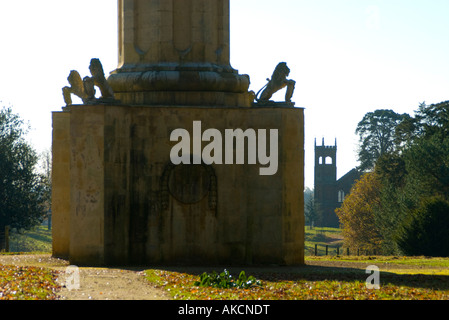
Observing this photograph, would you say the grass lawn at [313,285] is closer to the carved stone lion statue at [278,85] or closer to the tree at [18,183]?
the carved stone lion statue at [278,85]

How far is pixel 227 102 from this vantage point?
95.2ft

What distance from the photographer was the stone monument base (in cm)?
2700

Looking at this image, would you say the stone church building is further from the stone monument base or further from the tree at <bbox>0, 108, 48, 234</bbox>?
the stone monument base

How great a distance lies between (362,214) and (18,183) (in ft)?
127

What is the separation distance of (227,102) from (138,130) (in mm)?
3339

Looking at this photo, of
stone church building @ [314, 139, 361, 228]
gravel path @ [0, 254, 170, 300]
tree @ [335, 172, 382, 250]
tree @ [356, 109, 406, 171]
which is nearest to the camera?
gravel path @ [0, 254, 170, 300]

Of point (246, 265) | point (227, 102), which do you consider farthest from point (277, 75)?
point (246, 265)

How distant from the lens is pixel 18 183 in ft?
175

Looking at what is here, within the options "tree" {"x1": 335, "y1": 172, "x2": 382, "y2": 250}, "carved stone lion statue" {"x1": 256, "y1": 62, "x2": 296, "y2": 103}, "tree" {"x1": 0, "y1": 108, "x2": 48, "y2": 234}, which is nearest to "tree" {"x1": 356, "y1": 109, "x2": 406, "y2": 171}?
"tree" {"x1": 335, "y1": 172, "x2": 382, "y2": 250}

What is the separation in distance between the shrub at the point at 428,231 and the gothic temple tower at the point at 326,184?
352 ft

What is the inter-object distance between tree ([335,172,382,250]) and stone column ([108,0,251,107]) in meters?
52.5

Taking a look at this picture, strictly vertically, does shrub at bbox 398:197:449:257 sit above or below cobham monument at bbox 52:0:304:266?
below

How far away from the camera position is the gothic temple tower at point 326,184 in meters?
156
